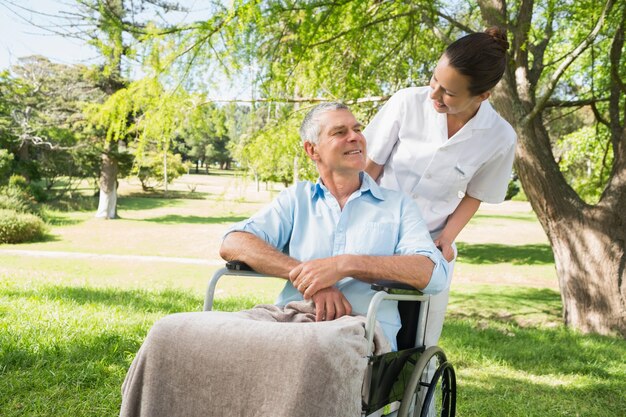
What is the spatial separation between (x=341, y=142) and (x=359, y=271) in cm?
56

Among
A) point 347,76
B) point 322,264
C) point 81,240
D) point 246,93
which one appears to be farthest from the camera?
point 81,240

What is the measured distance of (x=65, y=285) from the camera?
6.27 m

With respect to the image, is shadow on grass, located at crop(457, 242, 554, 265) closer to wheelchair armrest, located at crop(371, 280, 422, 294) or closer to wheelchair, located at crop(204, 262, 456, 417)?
wheelchair, located at crop(204, 262, 456, 417)

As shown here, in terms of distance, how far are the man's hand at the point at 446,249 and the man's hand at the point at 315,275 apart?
0.61m

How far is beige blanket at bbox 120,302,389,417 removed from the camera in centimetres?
170

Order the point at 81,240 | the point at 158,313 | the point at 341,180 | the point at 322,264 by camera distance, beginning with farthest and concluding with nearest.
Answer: the point at 81,240, the point at 158,313, the point at 341,180, the point at 322,264

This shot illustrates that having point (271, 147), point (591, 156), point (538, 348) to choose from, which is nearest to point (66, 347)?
point (538, 348)

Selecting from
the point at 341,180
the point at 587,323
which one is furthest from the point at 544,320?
the point at 341,180

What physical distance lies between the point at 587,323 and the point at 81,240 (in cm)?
1457

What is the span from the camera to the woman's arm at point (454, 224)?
2.54 m

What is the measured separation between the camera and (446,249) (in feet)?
8.30

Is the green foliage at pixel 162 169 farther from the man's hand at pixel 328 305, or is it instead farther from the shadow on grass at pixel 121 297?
the man's hand at pixel 328 305

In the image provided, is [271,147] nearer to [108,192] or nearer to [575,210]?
[575,210]

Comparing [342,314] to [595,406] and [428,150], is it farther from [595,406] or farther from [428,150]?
[595,406]
